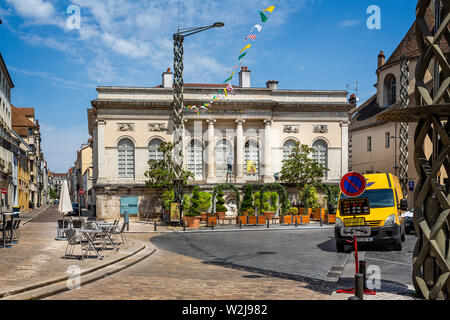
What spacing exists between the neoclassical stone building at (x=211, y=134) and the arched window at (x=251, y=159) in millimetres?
84

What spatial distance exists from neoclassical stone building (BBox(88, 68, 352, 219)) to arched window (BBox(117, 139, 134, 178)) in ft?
0.26

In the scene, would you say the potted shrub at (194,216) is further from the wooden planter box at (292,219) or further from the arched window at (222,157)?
the arched window at (222,157)

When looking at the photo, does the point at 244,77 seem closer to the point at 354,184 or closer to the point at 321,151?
the point at 321,151

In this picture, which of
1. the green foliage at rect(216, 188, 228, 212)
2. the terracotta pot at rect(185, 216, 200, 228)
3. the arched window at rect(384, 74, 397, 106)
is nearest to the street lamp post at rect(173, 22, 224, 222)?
the terracotta pot at rect(185, 216, 200, 228)

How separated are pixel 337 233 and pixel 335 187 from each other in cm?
2003

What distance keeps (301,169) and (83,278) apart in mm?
26214

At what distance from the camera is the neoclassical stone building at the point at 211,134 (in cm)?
Result: 3416

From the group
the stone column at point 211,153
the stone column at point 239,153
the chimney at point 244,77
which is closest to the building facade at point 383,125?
the chimney at point 244,77

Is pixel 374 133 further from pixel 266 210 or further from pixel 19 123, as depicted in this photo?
pixel 19 123

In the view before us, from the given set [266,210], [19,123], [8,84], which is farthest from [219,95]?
[19,123]

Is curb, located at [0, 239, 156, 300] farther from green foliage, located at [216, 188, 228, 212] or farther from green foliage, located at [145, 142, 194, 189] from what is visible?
green foliage, located at [145, 142, 194, 189]

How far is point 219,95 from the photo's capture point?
35531mm
